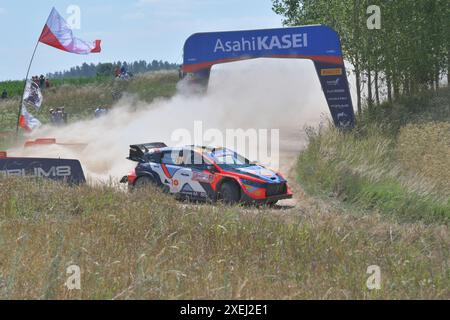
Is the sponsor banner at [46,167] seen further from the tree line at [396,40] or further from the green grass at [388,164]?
the tree line at [396,40]

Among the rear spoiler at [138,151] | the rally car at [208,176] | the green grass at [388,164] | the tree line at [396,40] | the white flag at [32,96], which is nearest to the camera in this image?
the rally car at [208,176]

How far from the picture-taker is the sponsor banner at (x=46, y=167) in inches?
648

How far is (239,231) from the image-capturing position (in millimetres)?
9820

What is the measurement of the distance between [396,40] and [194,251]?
18.9m

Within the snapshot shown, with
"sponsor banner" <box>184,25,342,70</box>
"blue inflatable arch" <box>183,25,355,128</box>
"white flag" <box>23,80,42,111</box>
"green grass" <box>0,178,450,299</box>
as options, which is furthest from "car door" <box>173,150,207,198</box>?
"white flag" <box>23,80,42,111</box>

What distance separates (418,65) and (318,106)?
7.76 m

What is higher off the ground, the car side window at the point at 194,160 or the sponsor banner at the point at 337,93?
the sponsor banner at the point at 337,93

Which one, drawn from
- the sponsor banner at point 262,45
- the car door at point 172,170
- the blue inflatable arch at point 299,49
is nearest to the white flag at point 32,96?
the sponsor banner at point 262,45

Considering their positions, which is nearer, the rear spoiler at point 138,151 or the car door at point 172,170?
the car door at point 172,170

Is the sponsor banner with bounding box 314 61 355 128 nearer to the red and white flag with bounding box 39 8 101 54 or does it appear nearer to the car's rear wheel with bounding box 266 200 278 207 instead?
the car's rear wheel with bounding box 266 200 278 207

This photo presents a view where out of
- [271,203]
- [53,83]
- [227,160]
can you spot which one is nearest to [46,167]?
[227,160]

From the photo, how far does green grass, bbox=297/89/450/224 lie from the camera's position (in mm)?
16125

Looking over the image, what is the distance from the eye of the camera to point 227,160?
16438 millimetres

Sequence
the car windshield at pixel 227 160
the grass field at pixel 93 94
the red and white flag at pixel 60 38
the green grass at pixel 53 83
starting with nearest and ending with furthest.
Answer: the car windshield at pixel 227 160 → the red and white flag at pixel 60 38 → the grass field at pixel 93 94 → the green grass at pixel 53 83
